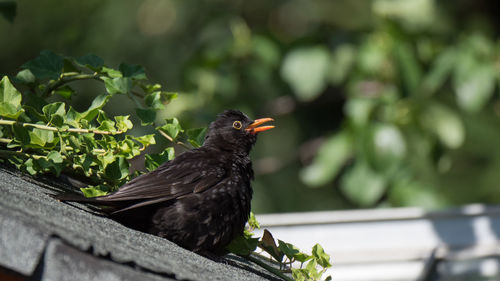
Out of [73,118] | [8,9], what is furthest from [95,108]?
[8,9]

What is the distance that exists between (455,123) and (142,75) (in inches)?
130

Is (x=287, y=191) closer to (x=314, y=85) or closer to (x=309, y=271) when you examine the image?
(x=314, y=85)

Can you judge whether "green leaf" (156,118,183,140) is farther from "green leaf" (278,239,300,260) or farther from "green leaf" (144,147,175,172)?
"green leaf" (278,239,300,260)

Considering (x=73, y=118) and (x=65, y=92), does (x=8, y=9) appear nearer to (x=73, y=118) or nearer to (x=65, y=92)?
(x=65, y=92)

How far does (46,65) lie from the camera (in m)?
2.32

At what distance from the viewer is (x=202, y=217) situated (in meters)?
2.28

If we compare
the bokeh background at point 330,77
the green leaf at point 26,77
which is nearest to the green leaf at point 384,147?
the bokeh background at point 330,77

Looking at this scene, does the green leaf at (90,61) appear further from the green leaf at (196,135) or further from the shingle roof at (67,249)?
the shingle roof at (67,249)

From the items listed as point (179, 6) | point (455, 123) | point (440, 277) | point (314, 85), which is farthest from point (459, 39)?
point (179, 6)

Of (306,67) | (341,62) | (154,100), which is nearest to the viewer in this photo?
(154,100)

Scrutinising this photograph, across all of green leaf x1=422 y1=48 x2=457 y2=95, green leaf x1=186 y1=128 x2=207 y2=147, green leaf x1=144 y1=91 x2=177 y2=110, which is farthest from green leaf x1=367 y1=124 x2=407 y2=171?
green leaf x1=144 y1=91 x2=177 y2=110

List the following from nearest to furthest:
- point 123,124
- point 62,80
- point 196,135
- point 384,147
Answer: point 123,124, point 62,80, point 196,135, point 384,147

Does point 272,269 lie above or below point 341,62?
below

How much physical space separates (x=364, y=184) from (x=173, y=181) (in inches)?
125
